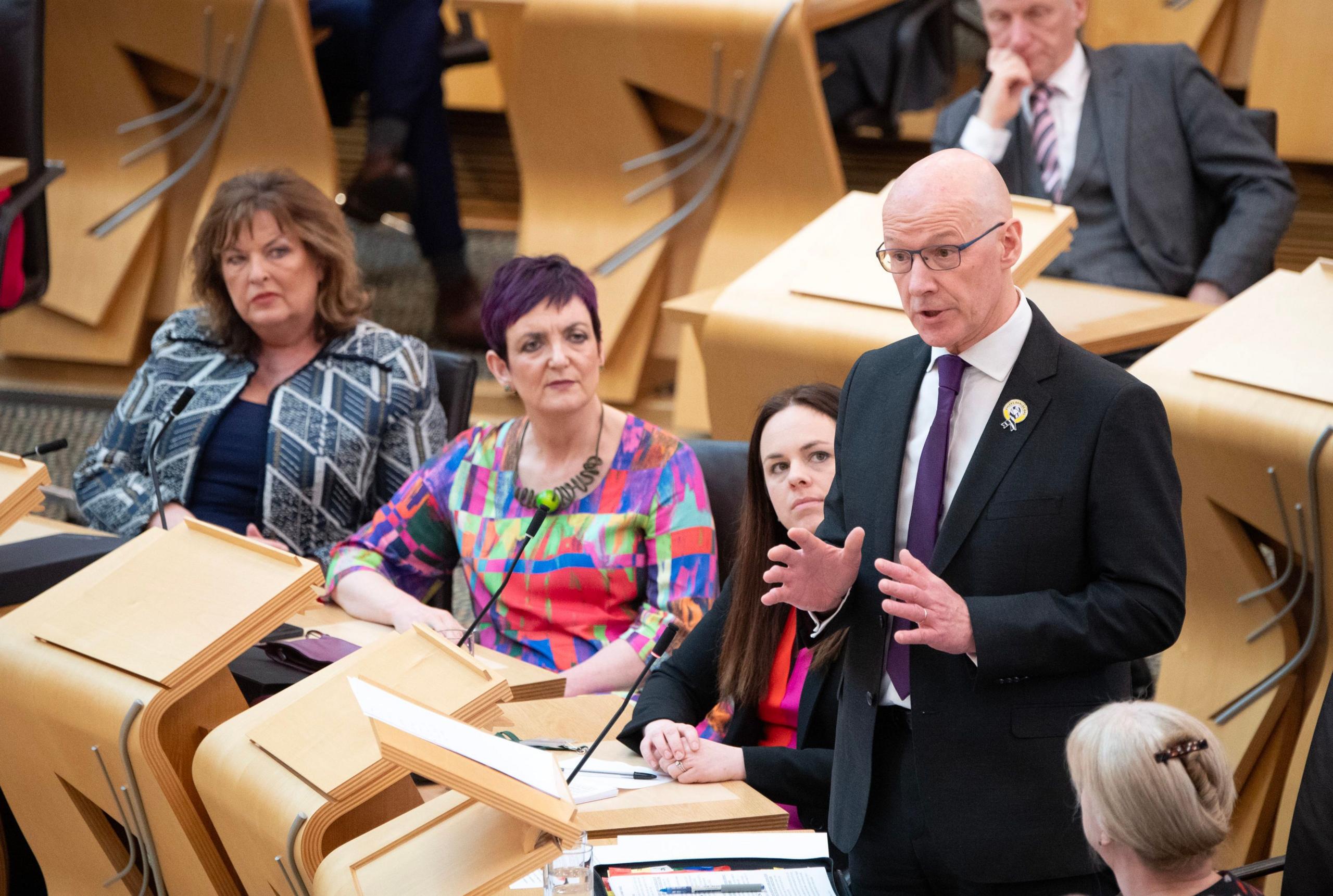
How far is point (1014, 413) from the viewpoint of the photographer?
153 centimetres

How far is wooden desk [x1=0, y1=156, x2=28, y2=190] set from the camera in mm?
3664

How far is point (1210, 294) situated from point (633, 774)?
2.05 m

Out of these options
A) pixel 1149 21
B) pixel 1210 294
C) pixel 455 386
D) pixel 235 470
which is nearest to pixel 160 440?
pixel 235 470

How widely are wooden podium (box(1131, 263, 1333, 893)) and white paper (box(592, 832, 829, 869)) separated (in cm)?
102

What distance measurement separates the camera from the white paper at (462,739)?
1393 mm

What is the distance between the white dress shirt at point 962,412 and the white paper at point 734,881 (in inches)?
8.1

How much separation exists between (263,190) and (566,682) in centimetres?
130

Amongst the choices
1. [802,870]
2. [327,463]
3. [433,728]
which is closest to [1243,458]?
[802,870]

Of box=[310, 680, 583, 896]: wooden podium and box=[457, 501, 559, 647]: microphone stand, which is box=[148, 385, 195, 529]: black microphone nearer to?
box=[457, 501, 559, 647]: microphone stand

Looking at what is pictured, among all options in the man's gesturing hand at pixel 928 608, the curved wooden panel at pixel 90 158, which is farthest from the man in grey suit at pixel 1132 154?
the curved wooden panel at pixel 90 158

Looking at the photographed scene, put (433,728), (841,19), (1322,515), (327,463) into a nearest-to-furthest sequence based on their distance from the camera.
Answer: (433,728), (1322,515), (327,463), (841,19)

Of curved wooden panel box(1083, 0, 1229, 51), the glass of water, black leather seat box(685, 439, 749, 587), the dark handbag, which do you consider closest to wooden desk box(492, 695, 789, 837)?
the glass of water

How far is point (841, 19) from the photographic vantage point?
420 centimetres

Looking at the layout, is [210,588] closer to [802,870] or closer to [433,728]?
[433,728]
